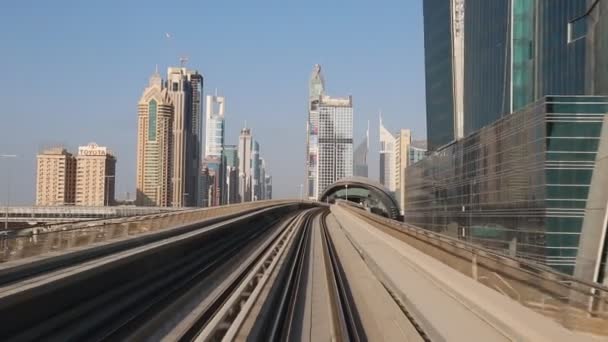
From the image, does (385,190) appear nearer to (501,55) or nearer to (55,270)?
(501,55)

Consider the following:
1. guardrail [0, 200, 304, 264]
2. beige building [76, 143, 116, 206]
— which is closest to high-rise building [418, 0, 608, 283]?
guardrail [0, 200, 304, 264]

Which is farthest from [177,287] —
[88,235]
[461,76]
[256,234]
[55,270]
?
[461,76]

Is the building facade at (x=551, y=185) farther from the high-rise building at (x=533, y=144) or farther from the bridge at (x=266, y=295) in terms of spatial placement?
the bridge at (x=266, y=295)

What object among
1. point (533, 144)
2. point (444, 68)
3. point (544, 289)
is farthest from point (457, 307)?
point (444, 68)

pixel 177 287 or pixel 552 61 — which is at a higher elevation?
pixel 552 61

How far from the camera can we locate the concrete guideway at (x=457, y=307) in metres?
9.75

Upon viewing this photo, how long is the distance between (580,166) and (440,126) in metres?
75.1

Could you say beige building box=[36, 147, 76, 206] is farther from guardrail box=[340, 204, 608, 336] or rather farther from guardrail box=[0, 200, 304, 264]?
guardrail box=[340, 204, 608, 336]

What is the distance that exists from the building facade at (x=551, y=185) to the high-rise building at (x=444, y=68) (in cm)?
5099

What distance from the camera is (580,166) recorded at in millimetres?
44406

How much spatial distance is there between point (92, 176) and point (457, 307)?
16205cm

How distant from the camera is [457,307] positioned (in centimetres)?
1413

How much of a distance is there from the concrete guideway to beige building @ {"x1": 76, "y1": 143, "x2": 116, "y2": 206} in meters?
149

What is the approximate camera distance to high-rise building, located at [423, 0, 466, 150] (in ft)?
362
